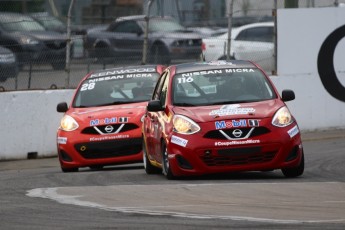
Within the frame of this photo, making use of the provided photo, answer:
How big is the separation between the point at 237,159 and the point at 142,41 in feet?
32.9

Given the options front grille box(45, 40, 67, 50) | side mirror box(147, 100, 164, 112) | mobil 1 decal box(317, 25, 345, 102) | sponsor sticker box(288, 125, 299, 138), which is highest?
side mirror box(147, 100, 164, 112)

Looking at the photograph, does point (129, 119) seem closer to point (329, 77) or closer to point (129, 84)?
point (129, 84)

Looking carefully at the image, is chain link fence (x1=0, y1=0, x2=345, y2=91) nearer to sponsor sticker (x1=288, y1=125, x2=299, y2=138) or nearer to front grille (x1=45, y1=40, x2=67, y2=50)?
front grille (x1=45, y1=40, x2=67, y2=50)

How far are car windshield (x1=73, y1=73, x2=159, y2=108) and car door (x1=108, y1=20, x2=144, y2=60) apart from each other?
15.4 ft

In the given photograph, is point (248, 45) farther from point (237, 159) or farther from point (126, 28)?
point (237, 159)

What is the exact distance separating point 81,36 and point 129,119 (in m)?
5.71

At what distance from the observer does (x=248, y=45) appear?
2536 cm

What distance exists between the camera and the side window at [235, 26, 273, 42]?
25.8m

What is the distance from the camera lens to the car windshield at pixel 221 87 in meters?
14.7

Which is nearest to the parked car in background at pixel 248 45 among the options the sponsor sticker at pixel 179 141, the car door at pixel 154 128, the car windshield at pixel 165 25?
the car windshield at pixel 165 25

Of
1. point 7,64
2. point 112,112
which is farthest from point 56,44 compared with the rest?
point 112,112

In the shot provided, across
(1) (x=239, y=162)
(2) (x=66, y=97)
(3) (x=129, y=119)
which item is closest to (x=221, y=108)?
(1) (x=239, y=162)

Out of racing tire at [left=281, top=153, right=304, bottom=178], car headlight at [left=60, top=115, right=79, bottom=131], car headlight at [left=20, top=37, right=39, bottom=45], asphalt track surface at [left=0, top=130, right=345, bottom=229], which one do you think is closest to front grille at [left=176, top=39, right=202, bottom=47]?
car headlight at [left=20, top=37, right=39, bottom=45]

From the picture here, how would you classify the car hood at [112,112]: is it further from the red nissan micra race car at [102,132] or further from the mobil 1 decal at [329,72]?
the mobil 1 decal at [329,72]
